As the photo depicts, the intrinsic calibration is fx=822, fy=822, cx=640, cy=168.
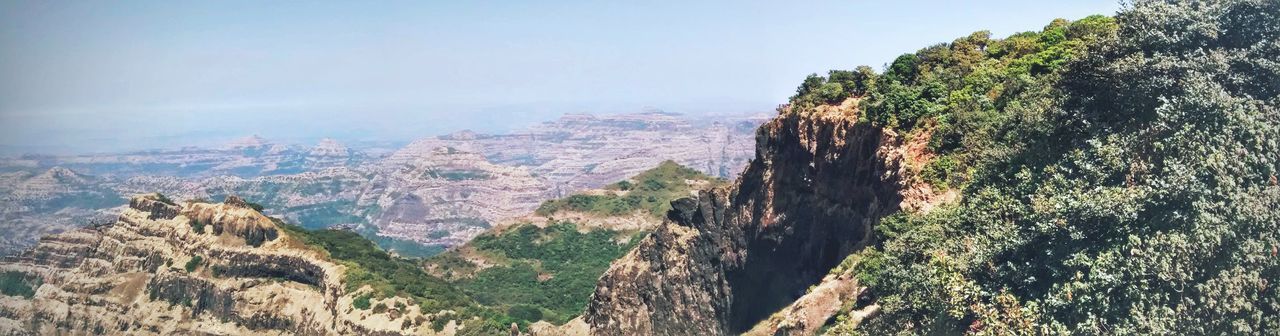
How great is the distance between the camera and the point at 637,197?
134875mm

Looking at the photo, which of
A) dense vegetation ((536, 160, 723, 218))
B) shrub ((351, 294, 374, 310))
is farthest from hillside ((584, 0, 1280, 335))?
dense vegetation ((536, 160, 723, 218))

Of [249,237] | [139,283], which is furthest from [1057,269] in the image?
[139,283]

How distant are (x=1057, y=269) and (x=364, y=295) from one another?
43296mm

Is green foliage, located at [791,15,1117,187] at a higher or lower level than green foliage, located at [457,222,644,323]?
higher

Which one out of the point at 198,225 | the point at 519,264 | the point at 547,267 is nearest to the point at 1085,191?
the point at 198,225

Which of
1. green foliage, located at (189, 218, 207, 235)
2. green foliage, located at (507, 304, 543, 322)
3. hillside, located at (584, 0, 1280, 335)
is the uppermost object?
hillside, located at (584, 0, 1280, 335)

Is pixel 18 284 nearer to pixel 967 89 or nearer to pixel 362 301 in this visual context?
pixel 362 301

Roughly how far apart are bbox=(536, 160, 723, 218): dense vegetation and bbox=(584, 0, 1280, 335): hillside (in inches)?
3770

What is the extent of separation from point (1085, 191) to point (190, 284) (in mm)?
60049

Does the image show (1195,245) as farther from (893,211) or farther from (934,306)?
(893,211)

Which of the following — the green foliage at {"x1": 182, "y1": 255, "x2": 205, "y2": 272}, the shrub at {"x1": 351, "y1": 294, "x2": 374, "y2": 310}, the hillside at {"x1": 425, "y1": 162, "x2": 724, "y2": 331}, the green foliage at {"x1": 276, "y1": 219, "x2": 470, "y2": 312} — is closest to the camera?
the shrub at {"x1": 351, "y1": 294, "x2": 374, "y2": 310}

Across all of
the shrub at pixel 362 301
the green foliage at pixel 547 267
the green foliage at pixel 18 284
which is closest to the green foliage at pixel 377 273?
the shrub at pixel 362 301

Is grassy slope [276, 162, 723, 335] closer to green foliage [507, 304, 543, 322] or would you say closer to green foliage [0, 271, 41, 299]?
green foliage [507, 304, 543, 322]

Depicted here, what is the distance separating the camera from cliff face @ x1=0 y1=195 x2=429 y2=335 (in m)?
55.5
